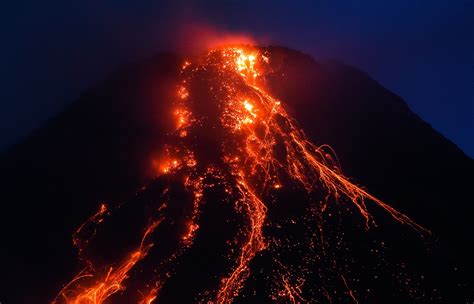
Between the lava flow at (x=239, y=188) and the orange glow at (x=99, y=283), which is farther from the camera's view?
the lava flow at (x=239, y=188)

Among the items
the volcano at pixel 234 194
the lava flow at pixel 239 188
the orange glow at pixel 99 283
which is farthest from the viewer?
the volcano at pixel 234 194

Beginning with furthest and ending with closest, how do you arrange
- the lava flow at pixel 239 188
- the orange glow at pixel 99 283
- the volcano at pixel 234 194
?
the volcano at pixel 234 194, the lava flow at pixel 239 188, the orange glow at pixel 99 283

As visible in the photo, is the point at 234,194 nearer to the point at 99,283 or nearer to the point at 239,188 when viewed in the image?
the point at 239,188

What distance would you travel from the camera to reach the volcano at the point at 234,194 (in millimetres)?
7652

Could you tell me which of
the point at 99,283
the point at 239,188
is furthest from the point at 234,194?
the point at 99,283

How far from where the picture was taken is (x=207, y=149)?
393 inches

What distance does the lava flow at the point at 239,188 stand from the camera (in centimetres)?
741

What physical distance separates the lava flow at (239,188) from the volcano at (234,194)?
37mm

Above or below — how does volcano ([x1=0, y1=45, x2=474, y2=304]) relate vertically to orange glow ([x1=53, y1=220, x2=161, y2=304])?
above

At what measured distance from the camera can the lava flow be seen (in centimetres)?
741

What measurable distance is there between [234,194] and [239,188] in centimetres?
23

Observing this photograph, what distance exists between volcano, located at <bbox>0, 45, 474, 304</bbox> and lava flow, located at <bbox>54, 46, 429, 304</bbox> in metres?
0.04

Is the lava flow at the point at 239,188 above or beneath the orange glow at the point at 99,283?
above

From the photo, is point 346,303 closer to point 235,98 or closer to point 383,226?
point 383,226
